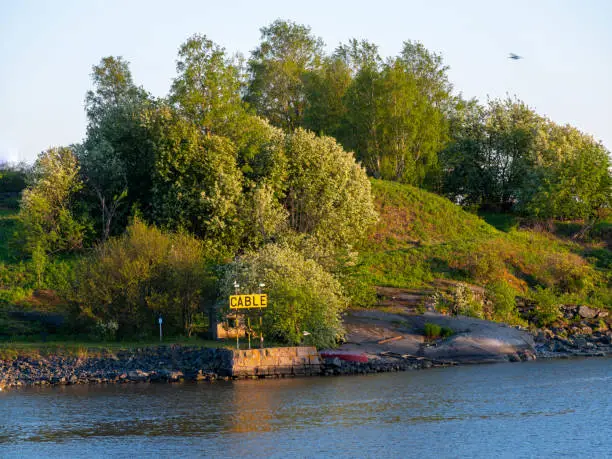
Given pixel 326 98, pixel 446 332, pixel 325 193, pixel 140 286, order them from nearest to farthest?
1. pixel 140 286
2. pixel 446 332
3. pixel 325 193
4. pixel 326 98

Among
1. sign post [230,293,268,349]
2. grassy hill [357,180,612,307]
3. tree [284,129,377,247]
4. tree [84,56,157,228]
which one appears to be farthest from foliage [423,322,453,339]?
tree [84,56,157,228]

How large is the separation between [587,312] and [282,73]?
157 feet

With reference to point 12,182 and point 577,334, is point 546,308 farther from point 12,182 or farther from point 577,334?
point 12,182

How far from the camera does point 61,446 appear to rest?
97.5 feet

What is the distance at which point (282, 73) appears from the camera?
313 ft

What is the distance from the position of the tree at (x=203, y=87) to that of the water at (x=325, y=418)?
29.6m

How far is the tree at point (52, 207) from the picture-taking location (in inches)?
2446

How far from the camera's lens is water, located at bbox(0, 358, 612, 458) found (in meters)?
29.1

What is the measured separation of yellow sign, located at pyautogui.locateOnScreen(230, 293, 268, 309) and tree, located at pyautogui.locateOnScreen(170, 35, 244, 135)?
2433 centimetres

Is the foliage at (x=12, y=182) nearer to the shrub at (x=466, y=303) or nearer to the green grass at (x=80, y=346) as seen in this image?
the green grass at (x=80, y=346)

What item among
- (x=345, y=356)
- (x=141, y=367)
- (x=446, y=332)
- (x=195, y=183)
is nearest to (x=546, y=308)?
(x=446, y=332)

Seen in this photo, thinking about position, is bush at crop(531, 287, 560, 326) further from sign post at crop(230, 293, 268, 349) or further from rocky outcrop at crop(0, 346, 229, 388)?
rocky outcrop at crop(0, 346, 229, 388)

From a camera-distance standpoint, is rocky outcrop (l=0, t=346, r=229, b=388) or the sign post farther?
the sign post

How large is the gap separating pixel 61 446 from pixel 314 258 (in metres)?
27.9
